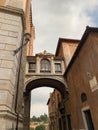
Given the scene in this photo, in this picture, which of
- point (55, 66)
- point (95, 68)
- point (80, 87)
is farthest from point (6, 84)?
point (55, 66)

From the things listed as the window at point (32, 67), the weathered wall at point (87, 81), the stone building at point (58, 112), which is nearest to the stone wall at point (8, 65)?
the weathered wall at point (87, 81)

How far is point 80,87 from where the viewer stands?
31.3ft

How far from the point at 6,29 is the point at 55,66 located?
33.1 feet

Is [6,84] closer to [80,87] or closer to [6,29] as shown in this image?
[6,29]

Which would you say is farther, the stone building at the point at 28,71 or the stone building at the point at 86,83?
the stone building at the point at 86,83

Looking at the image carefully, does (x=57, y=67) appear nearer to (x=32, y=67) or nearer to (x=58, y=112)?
(x=32, y=67)

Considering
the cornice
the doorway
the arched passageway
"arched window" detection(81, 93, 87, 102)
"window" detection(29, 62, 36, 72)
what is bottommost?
the doorway

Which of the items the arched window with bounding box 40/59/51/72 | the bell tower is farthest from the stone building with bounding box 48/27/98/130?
the arched window with bounding box 40/59/51/72

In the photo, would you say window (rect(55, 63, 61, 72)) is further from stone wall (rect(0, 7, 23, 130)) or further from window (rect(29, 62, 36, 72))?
stone wall (rect(0, 7, 23, 130))

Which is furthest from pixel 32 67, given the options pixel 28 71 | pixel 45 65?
pixel 45 65

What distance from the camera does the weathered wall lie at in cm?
719

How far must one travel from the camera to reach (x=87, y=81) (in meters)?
8.27

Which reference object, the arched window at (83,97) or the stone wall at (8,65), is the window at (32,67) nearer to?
the arched window at (83,97)

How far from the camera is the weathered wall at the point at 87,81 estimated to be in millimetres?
7188
